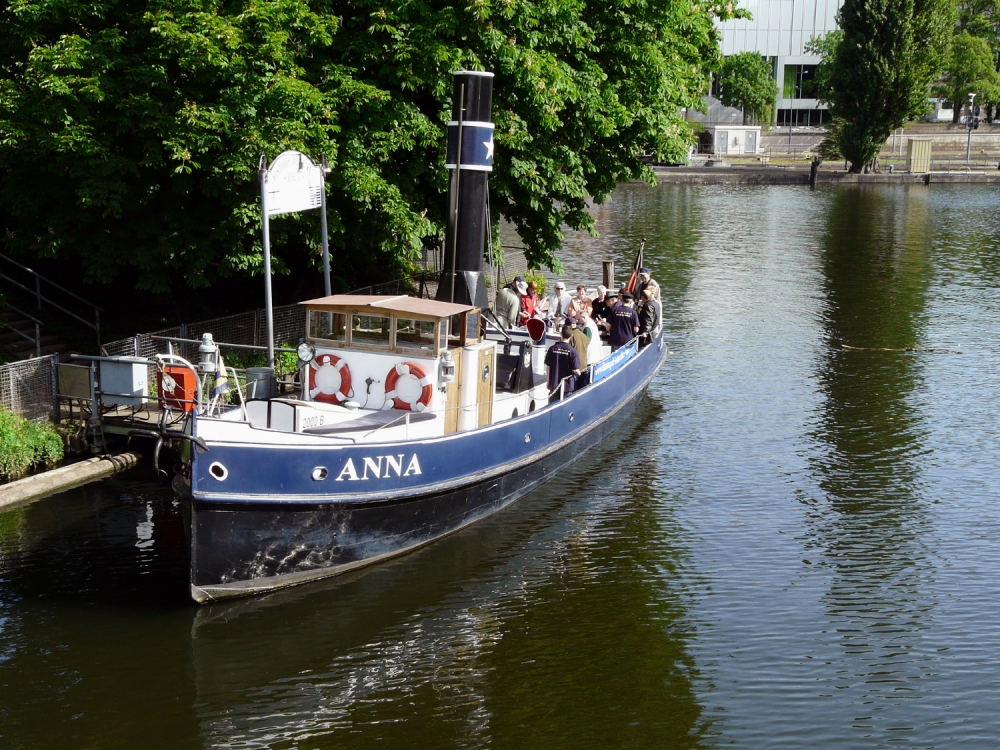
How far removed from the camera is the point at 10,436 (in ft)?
57.9

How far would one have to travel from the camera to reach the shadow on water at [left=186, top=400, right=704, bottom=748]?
11.7 m

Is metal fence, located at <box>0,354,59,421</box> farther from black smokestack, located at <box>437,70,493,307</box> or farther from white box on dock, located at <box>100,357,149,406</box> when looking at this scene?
black smokestack, located at <box>437,70,493,307</box>

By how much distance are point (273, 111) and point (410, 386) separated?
6850mm

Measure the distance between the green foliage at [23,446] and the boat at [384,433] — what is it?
2818 millimetres

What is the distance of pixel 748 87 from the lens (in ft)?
365

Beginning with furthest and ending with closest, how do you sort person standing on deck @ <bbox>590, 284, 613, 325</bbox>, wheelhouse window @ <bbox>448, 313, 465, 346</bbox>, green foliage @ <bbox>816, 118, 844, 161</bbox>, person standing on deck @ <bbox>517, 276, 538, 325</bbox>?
green foliage @ <bbox>816, 118, 844, 161</bbox>
person standing on deck @ <bbox>590, 284, 613, 325</bbox>
person standing on deck @ <bbox>517, 276, 538, 325</bbox>
wheelhouse window @ <bbox>448, 313, 465, 346</bbox>

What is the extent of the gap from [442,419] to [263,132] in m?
6.93

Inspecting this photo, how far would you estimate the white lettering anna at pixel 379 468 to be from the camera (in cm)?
1440

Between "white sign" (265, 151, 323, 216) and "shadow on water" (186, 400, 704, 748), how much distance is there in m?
6.34

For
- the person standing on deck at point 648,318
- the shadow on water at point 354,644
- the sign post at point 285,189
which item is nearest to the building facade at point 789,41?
the person standing on deck at point 648,318

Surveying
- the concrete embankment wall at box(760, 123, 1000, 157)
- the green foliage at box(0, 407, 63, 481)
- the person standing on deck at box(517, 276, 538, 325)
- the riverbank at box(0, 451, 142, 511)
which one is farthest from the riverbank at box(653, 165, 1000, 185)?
the green foliage at box(0, 407, 63, 481)

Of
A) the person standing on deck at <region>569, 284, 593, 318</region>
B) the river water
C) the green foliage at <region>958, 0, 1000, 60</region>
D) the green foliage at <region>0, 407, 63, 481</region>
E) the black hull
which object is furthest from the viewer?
the green foliage at <region>958, 0, 1000, 60</region>

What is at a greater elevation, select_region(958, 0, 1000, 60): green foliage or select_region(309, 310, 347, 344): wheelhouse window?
select_region(958, 0, 1000, 60): green foliage

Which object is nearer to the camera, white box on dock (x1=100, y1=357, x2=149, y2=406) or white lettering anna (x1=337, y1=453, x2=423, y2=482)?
white lettering anna (x1=337, y1=453, x2=423, y2=482)
